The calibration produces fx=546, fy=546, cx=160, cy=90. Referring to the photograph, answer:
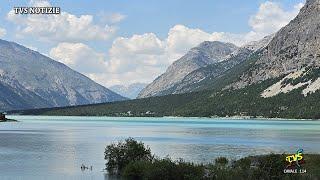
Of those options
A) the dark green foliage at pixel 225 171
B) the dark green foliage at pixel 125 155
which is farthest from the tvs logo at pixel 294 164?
the dark green foliage at pixel 125 155

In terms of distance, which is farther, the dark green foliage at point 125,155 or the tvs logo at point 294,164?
the dark green foliage at point 125,155

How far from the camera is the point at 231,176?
54938mm

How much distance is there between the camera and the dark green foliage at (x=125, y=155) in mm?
71000

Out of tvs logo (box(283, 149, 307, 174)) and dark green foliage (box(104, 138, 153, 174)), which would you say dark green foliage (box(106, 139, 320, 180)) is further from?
dark green foliage (box(104, 138, 153, 174))

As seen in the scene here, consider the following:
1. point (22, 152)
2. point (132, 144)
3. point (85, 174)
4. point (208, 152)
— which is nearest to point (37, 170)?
point (85, 174)

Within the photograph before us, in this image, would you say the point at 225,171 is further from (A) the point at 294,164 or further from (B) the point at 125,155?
(B) the point at 125,155

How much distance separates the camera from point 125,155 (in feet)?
236

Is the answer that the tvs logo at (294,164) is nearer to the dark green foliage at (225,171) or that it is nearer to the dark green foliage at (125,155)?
the dark green foliage at (225,171)

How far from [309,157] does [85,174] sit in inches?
1147

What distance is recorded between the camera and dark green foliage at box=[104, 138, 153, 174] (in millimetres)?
71000

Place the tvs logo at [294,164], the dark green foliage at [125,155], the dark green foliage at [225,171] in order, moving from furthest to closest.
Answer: the dark green foliage at [125,155], the dark green foliage at [225,171], the tvs logo at [294,164]

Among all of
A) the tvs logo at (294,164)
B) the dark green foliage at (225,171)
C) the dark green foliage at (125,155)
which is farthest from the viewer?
the dark green foliage at (125,155)

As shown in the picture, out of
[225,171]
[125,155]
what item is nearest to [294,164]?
[225,171]

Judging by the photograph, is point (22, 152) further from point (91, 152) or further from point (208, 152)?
point (208, 152)
